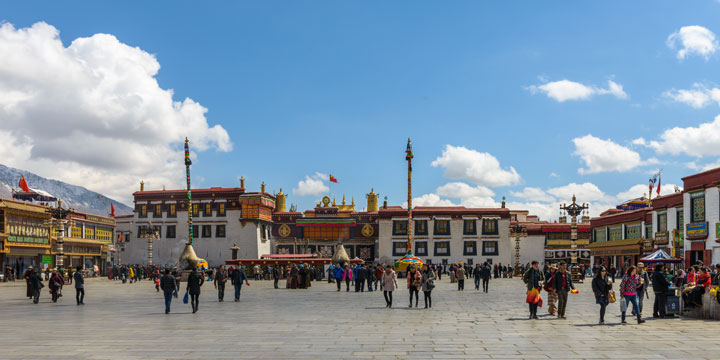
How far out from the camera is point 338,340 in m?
13.0

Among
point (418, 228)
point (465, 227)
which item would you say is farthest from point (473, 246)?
point (418, 228)

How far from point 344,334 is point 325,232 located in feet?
200

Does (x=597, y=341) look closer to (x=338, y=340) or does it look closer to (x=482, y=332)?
(x=482, y=332)

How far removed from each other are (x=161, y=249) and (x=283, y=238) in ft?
44.9

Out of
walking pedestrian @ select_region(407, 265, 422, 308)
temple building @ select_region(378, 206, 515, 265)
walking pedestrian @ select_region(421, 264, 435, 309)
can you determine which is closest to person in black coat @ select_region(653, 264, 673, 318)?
walking pedestrian @ select_region(421, 264, 435, 309)

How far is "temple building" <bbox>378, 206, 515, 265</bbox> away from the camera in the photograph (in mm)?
71688

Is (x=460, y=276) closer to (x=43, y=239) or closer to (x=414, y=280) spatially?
(x=414, y=280)

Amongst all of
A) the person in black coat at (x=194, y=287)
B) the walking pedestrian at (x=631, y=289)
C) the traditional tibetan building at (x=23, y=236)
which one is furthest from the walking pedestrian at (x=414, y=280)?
the traditional tibetan building at (x=23, y=236)

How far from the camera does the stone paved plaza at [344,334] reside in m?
11.4

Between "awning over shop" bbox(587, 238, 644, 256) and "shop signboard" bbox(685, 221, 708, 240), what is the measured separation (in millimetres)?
11937

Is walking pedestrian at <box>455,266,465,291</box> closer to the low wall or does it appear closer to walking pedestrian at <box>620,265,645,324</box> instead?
the low wall

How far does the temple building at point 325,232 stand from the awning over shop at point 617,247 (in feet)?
78.6

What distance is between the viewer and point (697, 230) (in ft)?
142

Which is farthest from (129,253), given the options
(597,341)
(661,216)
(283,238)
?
(597,341)
